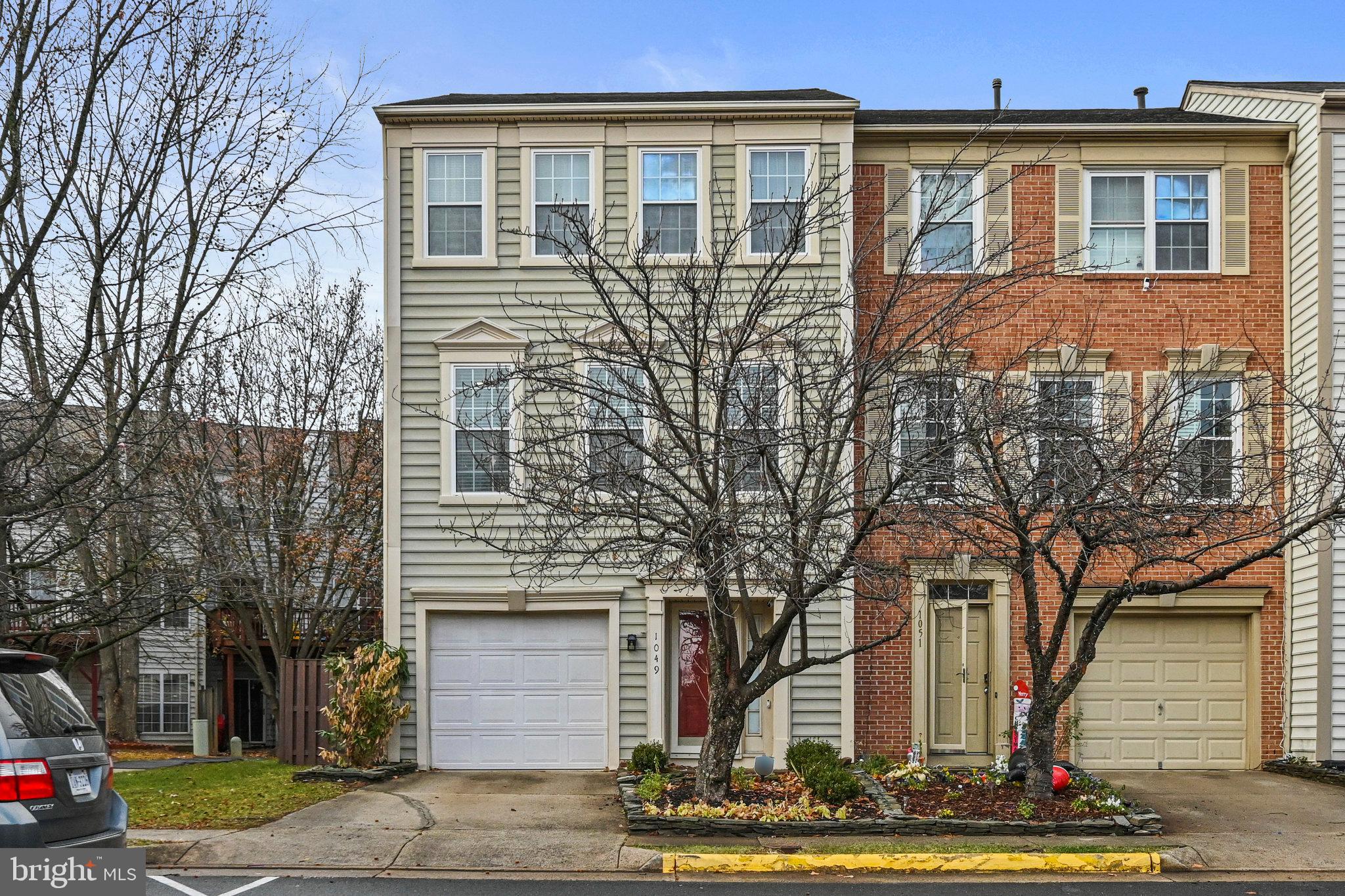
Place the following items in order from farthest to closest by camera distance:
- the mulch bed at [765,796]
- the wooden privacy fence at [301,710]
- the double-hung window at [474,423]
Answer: the wooden privacy fence at [301,710], the double-hung window at [474,423], the mulch bed at [765,796]

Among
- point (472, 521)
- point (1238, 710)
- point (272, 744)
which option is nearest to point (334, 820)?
point (472, 521)

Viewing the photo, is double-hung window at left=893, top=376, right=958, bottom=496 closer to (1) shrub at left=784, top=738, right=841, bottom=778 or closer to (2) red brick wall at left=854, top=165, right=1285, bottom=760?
(1) shrub at left=784, top=738, right=841, bottom=778

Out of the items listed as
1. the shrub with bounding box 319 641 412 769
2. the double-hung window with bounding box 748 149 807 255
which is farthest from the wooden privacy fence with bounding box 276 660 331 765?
the double-hung window with bounding box 748 149 807 255

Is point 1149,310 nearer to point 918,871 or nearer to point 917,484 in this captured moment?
point 917,484

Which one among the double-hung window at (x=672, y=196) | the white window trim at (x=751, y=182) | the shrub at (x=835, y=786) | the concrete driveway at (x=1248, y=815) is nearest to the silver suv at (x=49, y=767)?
the shrub at (x=835, y=786)

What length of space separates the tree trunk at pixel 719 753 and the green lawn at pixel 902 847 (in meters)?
1.13

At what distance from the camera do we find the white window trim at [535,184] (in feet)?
54.1

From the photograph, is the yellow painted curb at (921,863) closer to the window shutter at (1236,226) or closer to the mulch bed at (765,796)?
the mulch bed at (765,796)

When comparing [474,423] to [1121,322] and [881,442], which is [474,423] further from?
[1121,322]

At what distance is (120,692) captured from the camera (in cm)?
2888

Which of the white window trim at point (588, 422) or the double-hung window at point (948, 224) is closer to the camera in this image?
the white window trim at point (588, 422)

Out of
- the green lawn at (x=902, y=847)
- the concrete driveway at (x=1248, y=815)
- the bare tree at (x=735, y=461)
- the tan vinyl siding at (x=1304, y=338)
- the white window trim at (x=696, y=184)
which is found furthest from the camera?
the white window trim at (x=696, y=184)

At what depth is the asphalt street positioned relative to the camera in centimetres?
949

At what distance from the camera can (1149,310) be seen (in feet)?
54.4
